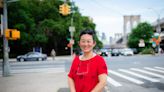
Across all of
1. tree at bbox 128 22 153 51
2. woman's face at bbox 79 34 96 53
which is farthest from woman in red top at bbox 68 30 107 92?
tree at bbox 128 22 153 51

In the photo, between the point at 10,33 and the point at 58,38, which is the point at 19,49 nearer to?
the point at 58,38

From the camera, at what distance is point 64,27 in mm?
52312

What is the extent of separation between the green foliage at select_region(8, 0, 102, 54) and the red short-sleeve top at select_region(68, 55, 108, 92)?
43.4 meters

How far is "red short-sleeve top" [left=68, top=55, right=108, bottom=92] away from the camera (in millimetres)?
3080

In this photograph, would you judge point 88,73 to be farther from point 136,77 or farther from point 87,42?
point 136,77

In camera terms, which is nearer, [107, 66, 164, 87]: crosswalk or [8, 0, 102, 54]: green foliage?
[107, 66, 164, 87]: crosswalk

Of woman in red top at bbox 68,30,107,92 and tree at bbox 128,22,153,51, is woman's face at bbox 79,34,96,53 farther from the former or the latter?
tree at bbox 128,22,153,51

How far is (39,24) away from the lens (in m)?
52.2

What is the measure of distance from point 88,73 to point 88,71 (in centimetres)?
2

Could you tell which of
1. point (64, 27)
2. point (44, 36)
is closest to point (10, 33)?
point (44, 36)

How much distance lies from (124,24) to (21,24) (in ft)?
273

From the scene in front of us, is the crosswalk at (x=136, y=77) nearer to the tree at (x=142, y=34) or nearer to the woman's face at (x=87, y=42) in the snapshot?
the woman's face at (x=87, y=42)

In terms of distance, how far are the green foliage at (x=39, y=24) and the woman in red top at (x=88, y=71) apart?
142 feet

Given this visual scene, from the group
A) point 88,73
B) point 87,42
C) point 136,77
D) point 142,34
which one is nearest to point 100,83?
point 88,73
